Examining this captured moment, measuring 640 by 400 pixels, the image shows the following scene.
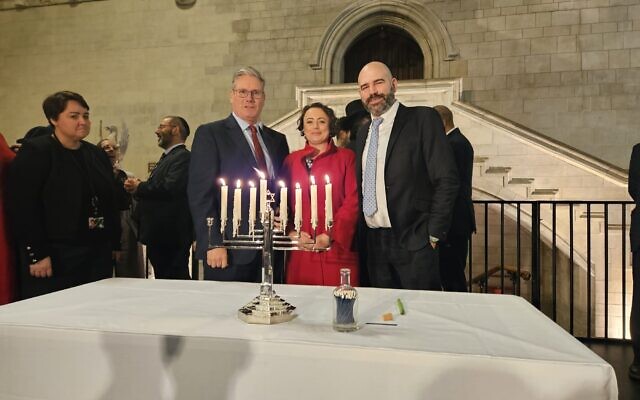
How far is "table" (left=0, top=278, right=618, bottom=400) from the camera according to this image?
111cm

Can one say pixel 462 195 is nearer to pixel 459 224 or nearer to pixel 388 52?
pixel 459 224

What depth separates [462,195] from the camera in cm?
346

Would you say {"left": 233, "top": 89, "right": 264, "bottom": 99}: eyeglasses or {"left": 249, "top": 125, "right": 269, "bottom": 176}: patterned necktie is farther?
{"left": 249, "top": 125, "right": 269, "bottom": 176}: patterned necktie

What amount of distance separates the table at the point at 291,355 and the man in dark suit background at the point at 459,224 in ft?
5.98

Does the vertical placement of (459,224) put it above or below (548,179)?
below

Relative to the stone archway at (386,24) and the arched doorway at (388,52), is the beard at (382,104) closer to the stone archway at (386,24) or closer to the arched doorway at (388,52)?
the stone archway at (386,24)

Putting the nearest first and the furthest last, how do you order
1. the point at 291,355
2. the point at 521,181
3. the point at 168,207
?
the point at 291,355, the point at 168,207, the point at 521,181

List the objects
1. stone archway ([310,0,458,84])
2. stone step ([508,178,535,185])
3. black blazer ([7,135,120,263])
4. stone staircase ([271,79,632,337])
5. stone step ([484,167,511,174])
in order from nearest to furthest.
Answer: black blazer ([7,135,120,263]), stone staircase ([271,79,632,337]), stone step ([508,178,535,185]), stone step ([484,167,511,174]), stone archway ([310,0,458,84])

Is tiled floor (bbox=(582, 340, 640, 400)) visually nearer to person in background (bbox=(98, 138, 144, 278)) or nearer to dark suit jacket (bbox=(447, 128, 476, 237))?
dark suit jacket (bbox=(447, 128, 476, 237))

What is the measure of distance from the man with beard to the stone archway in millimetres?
6369

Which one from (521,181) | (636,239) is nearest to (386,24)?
(521,181)

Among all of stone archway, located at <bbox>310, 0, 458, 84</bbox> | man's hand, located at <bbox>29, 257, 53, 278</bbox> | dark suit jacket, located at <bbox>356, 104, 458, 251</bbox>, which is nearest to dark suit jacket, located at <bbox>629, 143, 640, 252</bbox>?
dark suit jacket, located at <bbox>356, 104, 458, 251</bbox>

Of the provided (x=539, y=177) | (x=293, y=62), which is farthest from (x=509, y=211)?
(x=293, y=62)

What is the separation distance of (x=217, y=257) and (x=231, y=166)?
1.64 feet
